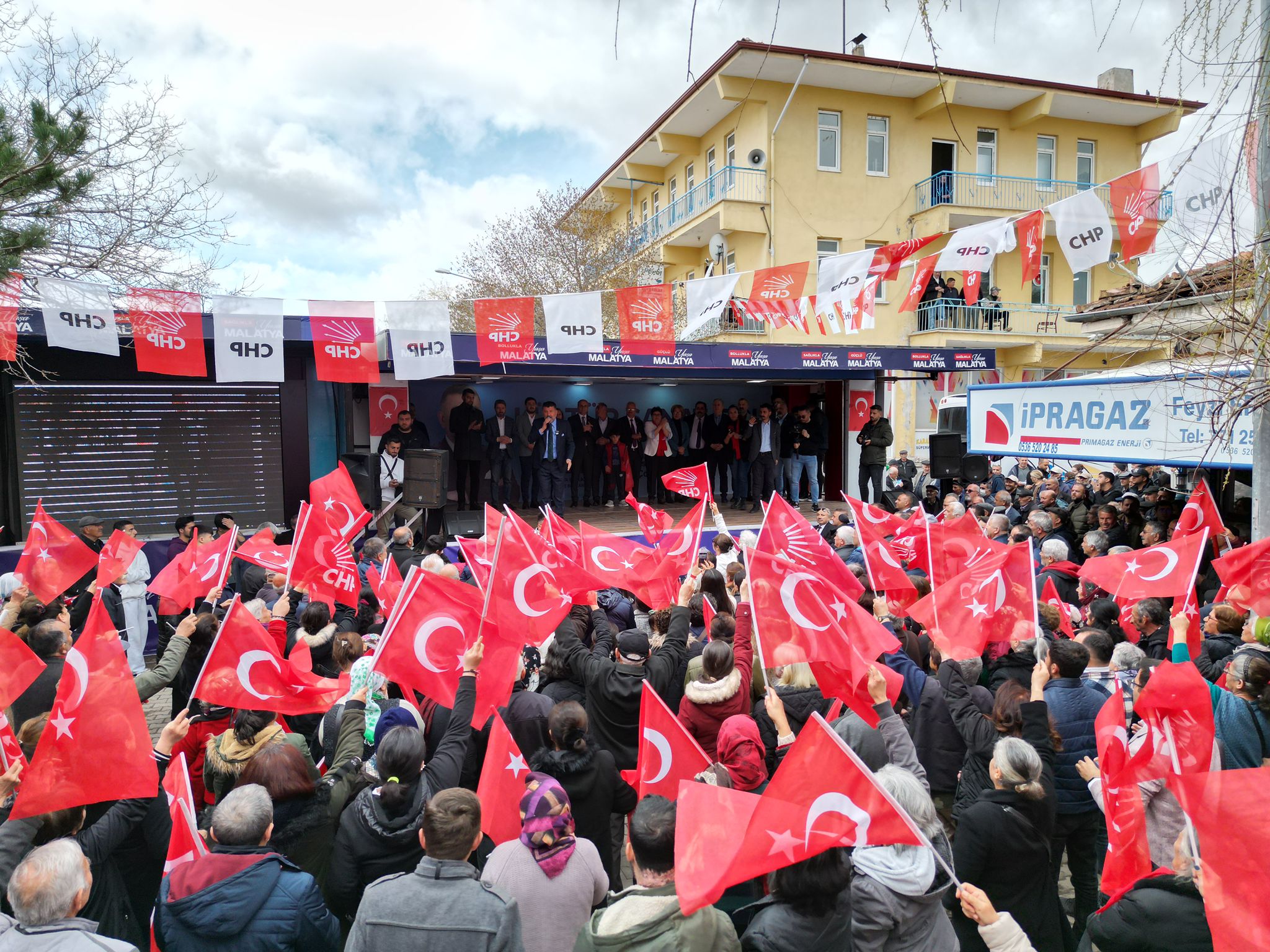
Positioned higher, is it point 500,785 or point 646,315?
point 646,315

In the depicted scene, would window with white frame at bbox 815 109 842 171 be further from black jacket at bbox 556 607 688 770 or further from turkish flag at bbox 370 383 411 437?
black jacket at bbox 556 607 688 770

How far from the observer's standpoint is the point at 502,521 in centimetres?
492

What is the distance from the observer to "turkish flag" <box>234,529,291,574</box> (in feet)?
23.7

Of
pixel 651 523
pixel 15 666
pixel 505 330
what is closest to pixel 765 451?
pixel 505 330

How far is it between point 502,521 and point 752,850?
2.90 metres

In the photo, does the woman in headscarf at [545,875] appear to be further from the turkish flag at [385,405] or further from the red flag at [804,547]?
the turkish flag at [385,405]

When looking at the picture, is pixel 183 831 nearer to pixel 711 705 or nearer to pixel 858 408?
pixel 711 705

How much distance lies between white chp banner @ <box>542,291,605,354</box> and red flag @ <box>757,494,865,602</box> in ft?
20.5

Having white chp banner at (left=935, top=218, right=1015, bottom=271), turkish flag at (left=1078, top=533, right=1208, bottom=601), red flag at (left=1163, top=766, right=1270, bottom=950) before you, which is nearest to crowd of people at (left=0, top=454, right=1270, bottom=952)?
turkish flag at (left=1078, top=533, right=1208, bottom=601)

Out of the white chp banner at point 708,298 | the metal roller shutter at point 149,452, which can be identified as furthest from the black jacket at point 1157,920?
the metal roller shutter at point 149,452

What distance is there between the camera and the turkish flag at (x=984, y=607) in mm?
4906

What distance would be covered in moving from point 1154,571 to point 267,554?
7284mm

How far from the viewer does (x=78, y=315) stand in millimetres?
9914

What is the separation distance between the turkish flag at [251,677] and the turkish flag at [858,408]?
14394 millimetres
